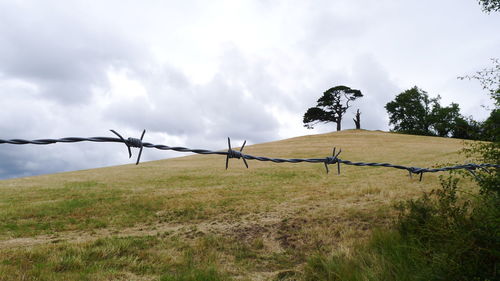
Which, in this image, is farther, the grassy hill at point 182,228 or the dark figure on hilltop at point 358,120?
the dark figure on hilltop at point 358,120

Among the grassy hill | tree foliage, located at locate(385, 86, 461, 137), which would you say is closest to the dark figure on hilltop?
tree foliage, located at locate(385, 86, 461, 137)

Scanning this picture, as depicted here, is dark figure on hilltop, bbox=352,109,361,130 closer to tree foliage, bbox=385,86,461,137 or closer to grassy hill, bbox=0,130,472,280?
tree foliage, bbox=385,86,461,137

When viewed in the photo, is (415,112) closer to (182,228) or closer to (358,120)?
(358,120)

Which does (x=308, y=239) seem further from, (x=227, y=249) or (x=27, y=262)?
(x=27, y=262)

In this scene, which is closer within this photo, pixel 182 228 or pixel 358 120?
pixel 182 228

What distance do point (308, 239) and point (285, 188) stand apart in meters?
6.69

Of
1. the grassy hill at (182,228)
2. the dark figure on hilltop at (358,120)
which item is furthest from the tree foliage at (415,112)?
the grassy hill at (182,228)

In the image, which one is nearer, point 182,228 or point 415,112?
point 182,228

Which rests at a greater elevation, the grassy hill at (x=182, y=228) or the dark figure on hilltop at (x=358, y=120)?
the dark figure on hilltop at (x=358, y=120)

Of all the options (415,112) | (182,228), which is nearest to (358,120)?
(415,112)

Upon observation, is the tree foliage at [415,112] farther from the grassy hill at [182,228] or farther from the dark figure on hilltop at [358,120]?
the grassy hill at [182,228]

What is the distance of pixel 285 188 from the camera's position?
39.3ft

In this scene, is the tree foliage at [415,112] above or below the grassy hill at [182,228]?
above

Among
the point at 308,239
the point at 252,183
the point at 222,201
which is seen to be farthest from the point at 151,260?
the point at 252,183
